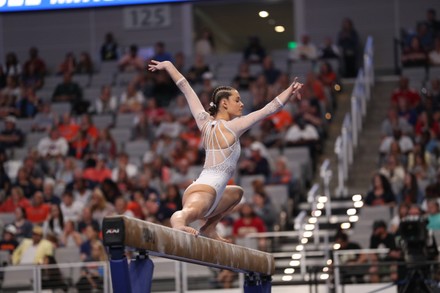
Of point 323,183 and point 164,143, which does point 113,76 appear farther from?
point 323,183

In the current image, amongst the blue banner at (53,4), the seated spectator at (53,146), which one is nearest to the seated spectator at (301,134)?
the seated spectator at (53,146)

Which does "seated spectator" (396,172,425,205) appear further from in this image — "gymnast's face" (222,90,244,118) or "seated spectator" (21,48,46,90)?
"seated spectator" (21,48,46,90)

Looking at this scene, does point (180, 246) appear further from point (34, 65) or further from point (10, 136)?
point (34, 65)

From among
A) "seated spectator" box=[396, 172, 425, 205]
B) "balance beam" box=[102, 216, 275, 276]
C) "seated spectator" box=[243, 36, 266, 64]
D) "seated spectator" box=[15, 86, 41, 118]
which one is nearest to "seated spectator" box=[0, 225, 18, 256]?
"seated spectator" box=[15, 86, 41, 118]

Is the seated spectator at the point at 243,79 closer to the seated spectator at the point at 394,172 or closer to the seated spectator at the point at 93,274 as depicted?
the seated spectator at the point at 394,172

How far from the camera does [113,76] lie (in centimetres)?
2028

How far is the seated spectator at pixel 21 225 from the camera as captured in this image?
51.2ft

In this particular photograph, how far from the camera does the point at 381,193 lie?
14961 millimetres

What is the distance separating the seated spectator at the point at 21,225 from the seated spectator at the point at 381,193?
443 cm

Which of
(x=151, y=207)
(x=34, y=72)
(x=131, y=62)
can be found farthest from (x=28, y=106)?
(x=151, y=207)

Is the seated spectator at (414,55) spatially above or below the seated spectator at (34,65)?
below

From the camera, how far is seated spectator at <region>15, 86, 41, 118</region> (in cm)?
1945

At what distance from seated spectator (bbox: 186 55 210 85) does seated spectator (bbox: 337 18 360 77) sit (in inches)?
89.8

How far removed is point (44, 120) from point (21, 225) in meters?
3.54
